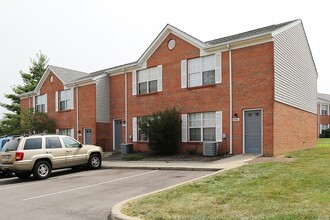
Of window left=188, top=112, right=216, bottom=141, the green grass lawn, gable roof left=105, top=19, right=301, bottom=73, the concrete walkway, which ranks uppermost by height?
gable roof left=105, top=19, right=301, bottom=73

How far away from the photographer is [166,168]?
14.7m

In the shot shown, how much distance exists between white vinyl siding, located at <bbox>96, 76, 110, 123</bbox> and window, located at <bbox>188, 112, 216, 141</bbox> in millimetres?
8131

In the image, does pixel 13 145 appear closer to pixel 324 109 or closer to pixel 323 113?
pixel 323 113

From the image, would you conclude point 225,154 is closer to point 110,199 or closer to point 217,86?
point 217,86

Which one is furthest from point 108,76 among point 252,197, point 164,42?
point 252,197

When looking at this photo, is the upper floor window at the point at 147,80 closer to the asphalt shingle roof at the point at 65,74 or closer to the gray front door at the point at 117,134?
Result: the gray front door at the point at 117,134

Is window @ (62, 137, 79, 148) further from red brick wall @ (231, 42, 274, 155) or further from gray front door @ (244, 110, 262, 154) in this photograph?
gray front door @ (244, 110, 262, 154)

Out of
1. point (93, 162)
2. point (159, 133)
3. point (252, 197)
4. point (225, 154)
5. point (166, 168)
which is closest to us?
point (252, 197)

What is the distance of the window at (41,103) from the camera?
32.7 metres

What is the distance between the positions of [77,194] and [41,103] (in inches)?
990

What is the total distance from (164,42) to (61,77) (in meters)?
12.5

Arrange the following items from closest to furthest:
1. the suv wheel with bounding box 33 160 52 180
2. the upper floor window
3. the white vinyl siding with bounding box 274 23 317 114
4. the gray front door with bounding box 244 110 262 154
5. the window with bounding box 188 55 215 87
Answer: the suv wheel with bounding box 33 160 52 180, the gray front door with bounding box 244 110 262 154, the white vinyl siding with bounding box 274 23 317 114, the window with bounding box 188 55 215 87, the upper floor window

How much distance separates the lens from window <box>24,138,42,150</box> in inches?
574

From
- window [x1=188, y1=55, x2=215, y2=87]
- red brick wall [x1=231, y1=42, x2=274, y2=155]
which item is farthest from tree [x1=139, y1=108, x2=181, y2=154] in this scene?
red brick wall [x1=231, y1=42, x2=274, y2=155]
